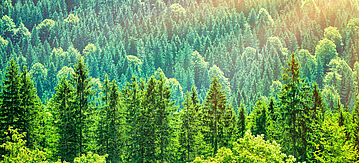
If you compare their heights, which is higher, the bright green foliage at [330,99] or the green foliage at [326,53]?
the green foliage at [326,53]

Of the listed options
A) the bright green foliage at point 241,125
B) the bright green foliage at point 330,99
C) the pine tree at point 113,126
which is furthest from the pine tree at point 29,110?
the bright green foliage at point 330,99

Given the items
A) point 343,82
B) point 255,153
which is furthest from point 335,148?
point 343,82

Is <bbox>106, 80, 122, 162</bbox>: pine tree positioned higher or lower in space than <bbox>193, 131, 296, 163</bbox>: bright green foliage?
higher

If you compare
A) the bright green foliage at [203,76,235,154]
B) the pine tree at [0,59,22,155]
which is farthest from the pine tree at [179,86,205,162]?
the pine tree at [0,59,22,155]

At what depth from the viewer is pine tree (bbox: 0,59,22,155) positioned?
154 feet

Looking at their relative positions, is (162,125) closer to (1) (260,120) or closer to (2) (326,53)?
(1) (260,120)

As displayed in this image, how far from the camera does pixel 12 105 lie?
47312 mm

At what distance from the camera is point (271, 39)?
617 feet

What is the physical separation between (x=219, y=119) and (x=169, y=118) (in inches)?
310

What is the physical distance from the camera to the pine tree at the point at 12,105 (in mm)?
46812

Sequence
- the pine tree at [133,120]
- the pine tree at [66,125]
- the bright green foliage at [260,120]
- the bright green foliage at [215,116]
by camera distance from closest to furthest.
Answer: the pine tree at [66,125], the pine tree at [133,120], the bright green foliage at [215,116], the bright green foliage at [260,120]

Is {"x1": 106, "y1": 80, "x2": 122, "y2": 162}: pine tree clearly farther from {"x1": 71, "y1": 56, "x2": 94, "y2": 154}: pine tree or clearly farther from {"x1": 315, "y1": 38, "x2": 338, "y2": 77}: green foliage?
{"x1": 315, "y1": 38, "x2": 338, "y2": 77}: green foliage

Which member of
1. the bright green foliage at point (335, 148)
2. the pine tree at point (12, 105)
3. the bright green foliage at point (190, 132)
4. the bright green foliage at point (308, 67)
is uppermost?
the bright green foliage at point (308, 67)

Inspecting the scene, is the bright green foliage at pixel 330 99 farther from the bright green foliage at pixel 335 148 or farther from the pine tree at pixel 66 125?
the pine tree at pixel 66 125
